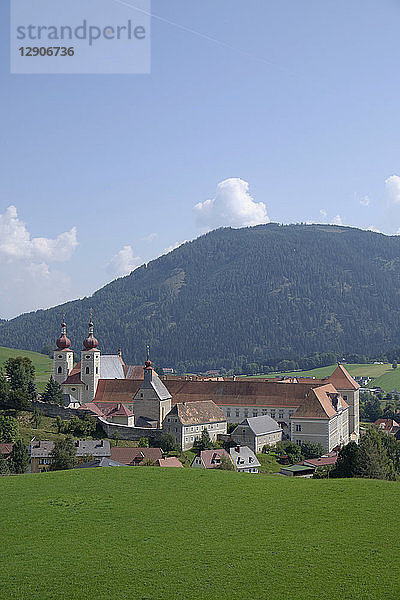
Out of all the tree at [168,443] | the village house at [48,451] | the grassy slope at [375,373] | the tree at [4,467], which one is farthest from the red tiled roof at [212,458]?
the grassy slope at [375,373]

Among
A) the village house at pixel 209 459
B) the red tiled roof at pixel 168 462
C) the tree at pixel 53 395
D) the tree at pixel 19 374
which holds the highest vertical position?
the tree at pixel 19 374

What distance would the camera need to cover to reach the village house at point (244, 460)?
190 ft

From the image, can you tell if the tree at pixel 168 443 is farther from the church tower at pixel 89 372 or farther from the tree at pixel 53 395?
the church tower at pixel 89 372

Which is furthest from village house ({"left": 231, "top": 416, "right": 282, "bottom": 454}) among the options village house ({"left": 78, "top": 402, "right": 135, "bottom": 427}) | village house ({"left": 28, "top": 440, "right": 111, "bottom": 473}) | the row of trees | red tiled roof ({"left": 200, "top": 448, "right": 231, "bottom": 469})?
the row of trees

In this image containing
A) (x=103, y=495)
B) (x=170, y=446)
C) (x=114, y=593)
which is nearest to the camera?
(x=114, y=593)

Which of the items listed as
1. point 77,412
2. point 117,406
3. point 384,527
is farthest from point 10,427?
point 384,527

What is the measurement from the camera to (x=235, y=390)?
82562mm

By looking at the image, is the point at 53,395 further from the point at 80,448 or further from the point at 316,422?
the point at 316,422

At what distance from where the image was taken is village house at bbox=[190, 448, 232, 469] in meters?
53.9

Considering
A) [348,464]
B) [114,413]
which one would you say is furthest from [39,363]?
[348,464]

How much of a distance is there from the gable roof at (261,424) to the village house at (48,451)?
18.6 metres

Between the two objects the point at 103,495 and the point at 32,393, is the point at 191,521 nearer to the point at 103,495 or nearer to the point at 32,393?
the point at 103,495

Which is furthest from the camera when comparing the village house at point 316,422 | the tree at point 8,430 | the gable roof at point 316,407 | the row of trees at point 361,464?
the gable roof at point 316,407

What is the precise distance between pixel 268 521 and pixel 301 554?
3809 millimetres
